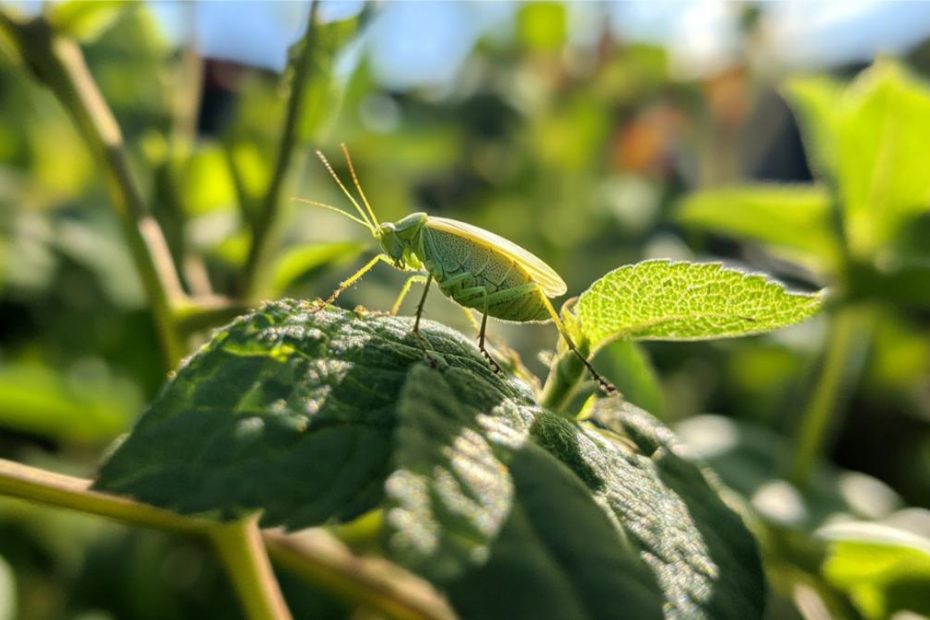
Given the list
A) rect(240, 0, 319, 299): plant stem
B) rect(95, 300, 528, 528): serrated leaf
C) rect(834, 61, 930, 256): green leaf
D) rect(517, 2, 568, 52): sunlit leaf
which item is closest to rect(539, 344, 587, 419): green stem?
rect(95, 300, 528, 528): serrated leaf

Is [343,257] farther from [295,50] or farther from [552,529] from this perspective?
[552,529]

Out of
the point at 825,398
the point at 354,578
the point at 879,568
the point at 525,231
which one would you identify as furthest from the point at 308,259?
the point at 525,231

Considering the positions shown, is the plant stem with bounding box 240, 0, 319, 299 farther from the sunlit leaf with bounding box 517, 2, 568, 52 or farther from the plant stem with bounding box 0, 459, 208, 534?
the sunlit leaf with bounding box 517, 2, 568, 52

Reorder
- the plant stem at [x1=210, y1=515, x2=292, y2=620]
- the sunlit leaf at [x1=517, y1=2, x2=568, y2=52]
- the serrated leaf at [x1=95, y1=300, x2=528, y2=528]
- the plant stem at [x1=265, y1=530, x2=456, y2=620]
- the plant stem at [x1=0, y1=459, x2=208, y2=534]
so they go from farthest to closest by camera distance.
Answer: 1. the sunlit leaf at [x1=517, y1=2, x2=568, y2=52]
2. the plant stem at [x1=265, y1=530, x2=456, y2=620]
3. the plant stem at [x1=210, y1=515, x2=292, y2=620]
4. the plant stem at [x1=0, y1=459, x2=208, y2=534]
5. the serrated leaf at [x1=95, y1=300, x2=528, y2=528]

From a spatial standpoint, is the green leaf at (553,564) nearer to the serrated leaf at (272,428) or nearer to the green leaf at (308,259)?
the serrated leaf at (272,428)

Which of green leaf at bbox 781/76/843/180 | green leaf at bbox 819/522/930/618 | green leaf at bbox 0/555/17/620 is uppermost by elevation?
green leaf at bbox 781/76/843/180

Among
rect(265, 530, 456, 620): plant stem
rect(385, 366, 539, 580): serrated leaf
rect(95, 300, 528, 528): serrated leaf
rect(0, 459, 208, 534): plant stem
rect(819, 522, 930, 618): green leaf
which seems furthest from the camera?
rect(265, 530, 456, 620): plant stem

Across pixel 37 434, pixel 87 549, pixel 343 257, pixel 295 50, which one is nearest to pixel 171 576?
pixel 87 549
